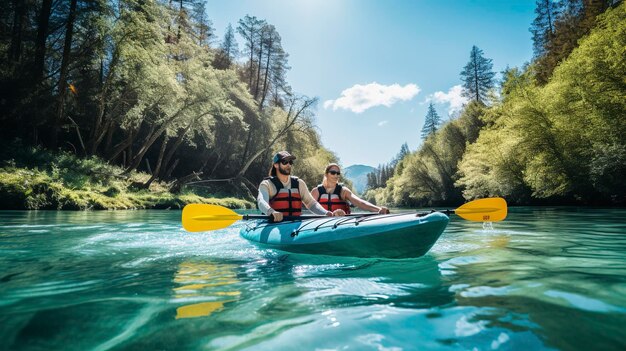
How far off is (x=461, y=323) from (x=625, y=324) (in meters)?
0.87

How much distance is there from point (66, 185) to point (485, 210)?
14.6 meters

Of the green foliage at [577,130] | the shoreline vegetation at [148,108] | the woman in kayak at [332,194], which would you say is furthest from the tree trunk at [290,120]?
the woman in kayak at [332,194]

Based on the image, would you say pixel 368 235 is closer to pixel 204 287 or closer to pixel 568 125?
pixel 204 287

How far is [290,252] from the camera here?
4547 millimetres

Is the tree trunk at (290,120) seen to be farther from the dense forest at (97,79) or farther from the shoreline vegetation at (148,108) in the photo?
the dense forest at (97,79)

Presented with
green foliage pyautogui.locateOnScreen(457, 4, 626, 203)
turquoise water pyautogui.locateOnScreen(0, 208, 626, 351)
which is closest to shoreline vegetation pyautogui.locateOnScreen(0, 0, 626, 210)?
green foliage pyautogui.locateOnScreen(457, 4, 626, 203)

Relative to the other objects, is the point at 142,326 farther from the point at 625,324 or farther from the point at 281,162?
the point at 281,162

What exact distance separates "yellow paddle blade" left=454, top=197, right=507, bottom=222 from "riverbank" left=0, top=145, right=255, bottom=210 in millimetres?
13363

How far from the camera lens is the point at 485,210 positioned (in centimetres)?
458

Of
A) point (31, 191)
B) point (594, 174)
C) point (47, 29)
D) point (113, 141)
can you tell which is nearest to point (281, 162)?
point (31, 191)

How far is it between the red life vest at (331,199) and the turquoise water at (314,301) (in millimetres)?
2019

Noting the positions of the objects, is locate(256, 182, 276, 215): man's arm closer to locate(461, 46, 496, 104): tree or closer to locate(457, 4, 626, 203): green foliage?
locate(457, 4, 626, 203): green foliage

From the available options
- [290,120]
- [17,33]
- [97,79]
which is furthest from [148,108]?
[290,120]

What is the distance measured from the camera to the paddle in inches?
179
